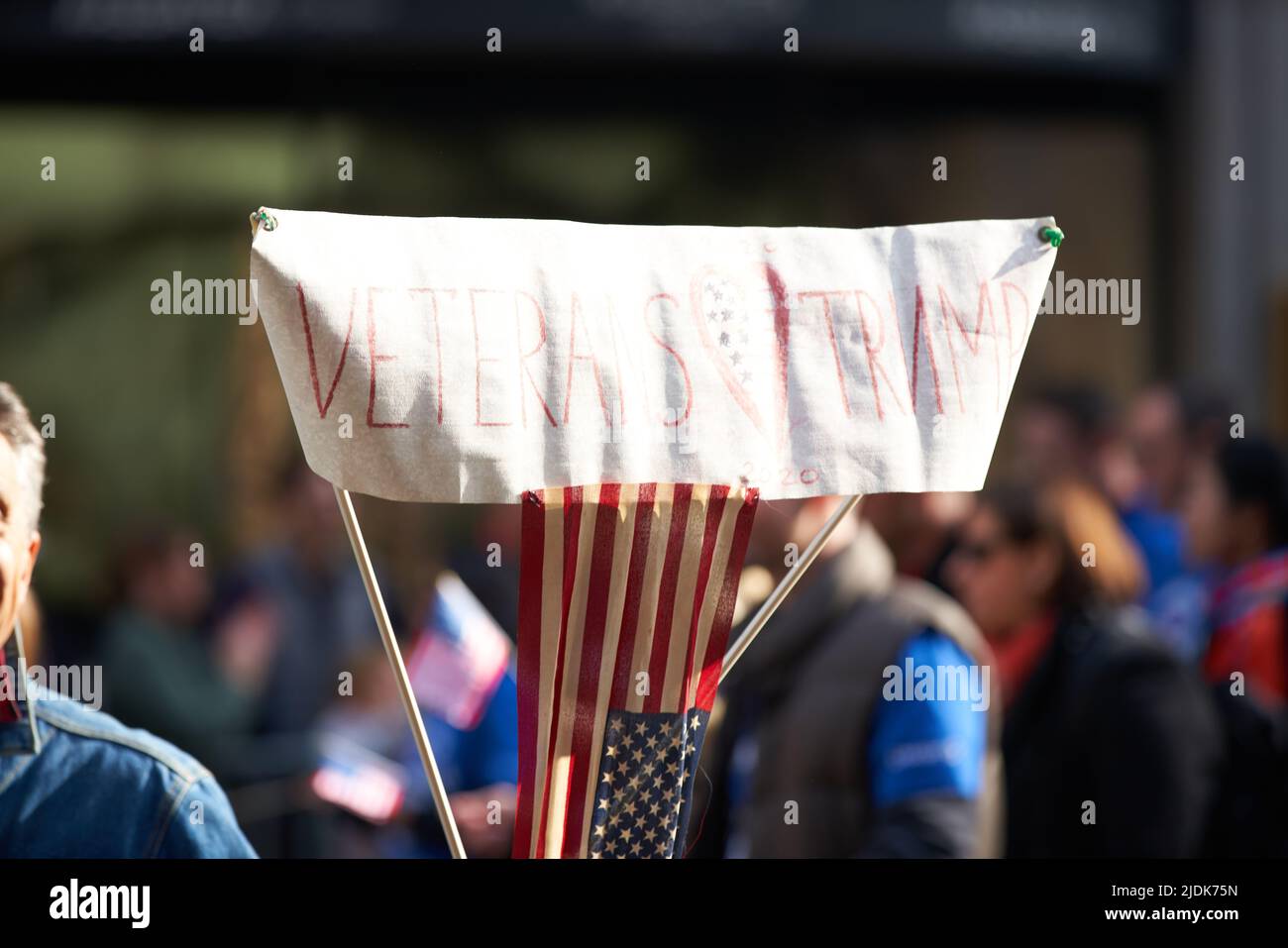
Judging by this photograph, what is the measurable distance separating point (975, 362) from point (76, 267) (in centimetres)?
814

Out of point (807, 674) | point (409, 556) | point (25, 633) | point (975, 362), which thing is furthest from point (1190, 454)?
point (25, 633)

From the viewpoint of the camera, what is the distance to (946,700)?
141 inches

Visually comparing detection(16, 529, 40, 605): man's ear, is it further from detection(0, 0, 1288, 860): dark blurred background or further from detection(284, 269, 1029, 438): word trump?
detection(0, 0, 1288, 860): dark blurred background

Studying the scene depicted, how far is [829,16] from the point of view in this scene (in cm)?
989

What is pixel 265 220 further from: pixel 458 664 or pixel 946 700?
pixel 458 664

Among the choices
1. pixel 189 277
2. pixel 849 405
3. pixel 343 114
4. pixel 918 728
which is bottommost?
pixel 918 728

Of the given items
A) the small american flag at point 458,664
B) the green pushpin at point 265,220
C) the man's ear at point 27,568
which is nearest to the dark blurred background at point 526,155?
the small american flag at point 458,664

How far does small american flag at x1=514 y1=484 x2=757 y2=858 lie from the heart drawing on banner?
0.13 meters

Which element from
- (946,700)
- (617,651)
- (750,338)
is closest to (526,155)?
(946,700)

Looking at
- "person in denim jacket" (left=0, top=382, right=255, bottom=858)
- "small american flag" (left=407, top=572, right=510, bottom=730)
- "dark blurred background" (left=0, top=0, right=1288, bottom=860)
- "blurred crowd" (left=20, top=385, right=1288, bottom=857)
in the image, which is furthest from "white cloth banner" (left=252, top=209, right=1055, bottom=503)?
"dark blurred background" (left=0, top=0, right=1288, bottom=860)

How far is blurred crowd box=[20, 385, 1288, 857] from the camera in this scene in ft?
12.1

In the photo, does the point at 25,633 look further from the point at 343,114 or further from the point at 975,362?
the point at 343,114

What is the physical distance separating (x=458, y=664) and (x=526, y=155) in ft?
19.2

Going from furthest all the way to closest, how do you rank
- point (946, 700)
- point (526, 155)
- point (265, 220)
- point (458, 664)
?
point (526, 155)
point (458, 664)
point (946, 700)
point (265, 220)
